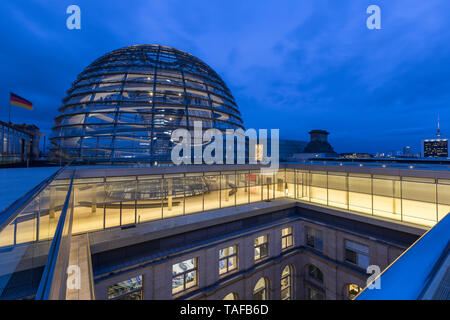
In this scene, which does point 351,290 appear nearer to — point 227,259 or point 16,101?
point 227,259

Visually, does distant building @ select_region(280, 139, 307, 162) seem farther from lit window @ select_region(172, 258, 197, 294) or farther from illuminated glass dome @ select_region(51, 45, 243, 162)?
lit window @ select_region(172, 258, 197, 294)

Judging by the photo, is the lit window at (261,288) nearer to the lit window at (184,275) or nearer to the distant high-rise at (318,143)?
the lit window at (184,275)

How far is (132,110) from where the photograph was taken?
68.3 ft

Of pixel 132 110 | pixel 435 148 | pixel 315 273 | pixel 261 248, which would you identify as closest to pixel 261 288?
pixel 261 248

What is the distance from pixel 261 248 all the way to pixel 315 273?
6878mm

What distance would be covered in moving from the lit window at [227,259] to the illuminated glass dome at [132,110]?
34.5 feet

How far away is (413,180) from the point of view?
52.4 feet

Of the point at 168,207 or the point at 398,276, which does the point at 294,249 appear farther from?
the point at 398,276

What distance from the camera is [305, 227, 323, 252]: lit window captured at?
63.8ft

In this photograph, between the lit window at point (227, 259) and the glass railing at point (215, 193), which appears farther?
the lit window at point (227, 259)

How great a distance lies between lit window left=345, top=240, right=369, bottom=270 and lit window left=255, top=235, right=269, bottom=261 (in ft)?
22.5

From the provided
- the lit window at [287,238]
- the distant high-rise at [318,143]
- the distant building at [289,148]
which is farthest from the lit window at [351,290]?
the distant high-rise at [318,143]

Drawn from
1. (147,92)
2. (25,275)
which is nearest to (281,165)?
(147,92)

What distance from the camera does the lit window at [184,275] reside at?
13695 mm
